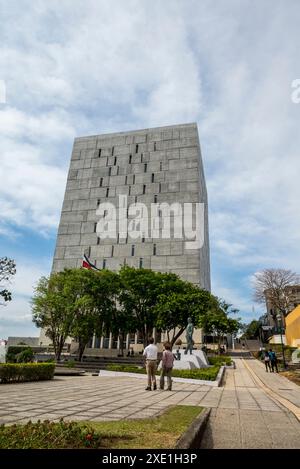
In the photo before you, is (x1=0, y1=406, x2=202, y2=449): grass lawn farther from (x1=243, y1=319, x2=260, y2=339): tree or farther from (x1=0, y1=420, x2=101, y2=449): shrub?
(x1=243, y1=319, x2=260, y2=339): tree

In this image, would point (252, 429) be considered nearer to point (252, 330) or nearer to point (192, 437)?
point (192, 437)

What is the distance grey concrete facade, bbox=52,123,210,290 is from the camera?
5316 centimetres

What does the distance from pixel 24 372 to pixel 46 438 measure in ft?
38.8

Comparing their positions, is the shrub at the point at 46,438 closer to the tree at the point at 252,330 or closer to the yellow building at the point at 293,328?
the yellow building at the point at 293,328

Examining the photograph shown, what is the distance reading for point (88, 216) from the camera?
59281 mm

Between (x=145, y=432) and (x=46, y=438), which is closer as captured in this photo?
(x=46, y=438)

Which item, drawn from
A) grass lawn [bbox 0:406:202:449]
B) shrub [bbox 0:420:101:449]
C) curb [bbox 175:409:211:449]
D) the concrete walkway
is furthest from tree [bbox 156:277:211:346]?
shrub [bbox 0:420:101:449]

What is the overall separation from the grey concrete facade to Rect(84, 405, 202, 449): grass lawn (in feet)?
→ 147

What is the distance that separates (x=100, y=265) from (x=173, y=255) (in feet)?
42.5

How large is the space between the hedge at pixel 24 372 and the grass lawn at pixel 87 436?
991cm

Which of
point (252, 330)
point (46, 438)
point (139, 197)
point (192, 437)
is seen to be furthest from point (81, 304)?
point (252, 330)

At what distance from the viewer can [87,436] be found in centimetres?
374

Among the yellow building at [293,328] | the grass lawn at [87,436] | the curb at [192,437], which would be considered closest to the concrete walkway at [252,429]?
the curb at [192,437]

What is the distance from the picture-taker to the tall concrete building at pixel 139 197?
53.3 metres
